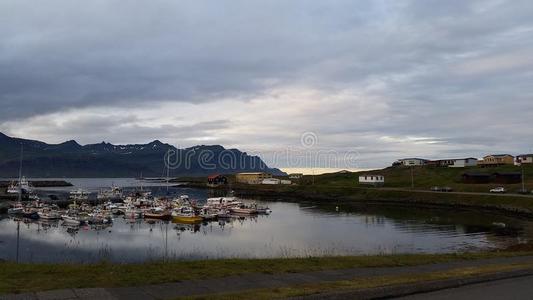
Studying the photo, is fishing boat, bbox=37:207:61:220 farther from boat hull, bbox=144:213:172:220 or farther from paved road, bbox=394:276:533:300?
paved road, bbox=394:276:533:300

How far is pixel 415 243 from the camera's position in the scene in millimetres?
48312

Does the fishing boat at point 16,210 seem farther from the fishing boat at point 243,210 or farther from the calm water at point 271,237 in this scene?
the fishing boat at point 243,210

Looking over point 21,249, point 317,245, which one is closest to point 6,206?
point 21,249

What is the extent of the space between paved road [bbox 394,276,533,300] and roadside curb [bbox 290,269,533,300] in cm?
21

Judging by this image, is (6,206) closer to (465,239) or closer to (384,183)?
(465,239)

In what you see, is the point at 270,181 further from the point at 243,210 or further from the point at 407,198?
the point at 243,210

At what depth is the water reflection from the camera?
42425 mm

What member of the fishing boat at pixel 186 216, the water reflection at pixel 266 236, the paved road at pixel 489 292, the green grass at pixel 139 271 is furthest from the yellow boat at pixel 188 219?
the paved road at pixel 489 292

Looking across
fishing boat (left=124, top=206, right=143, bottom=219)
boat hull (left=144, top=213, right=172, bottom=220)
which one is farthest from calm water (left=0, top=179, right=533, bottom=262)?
boat hull (left=144, top=213, right=172, bottom=220)

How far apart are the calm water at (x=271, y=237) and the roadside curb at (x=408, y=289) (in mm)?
23000

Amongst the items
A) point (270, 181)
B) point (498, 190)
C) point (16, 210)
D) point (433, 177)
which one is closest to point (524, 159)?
point (433, 177)

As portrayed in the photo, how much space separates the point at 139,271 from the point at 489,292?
9.46 metres

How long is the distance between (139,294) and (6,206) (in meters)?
96.1

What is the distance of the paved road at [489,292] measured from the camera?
11984 millimetres
